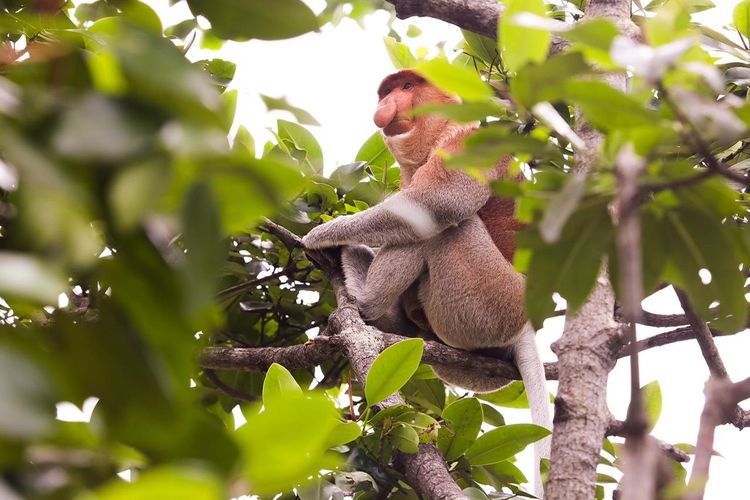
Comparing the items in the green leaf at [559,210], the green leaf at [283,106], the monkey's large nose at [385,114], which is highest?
the monkey's large nose at [385,114]

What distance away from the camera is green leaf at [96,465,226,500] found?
404 millimetres

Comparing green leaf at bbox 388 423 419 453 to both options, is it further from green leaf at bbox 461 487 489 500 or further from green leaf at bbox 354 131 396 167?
green leaf at bbox 354 131 396 167

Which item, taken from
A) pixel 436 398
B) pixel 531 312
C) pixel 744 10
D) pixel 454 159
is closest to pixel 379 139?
pixel 436 398

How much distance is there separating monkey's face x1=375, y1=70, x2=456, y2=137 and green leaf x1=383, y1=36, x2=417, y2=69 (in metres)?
0.22

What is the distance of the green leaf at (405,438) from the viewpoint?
2201mm

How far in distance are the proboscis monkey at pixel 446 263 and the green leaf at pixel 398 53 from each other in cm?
26

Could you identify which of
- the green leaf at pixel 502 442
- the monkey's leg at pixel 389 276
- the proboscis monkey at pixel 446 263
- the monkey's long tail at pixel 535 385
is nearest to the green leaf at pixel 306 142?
the proboscis monkey at pixel 446 263

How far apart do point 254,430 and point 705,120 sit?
0.53m

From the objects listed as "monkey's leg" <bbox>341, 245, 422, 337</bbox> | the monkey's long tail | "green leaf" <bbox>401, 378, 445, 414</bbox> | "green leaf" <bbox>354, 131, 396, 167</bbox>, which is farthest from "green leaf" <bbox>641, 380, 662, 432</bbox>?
"green leaf" <bbox>354, 131, 396, 167</bbox>

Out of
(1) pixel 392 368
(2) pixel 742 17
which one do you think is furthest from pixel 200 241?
(2) pixel 742 17

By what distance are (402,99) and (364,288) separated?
995mm

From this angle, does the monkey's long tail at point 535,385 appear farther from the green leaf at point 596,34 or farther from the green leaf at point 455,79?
the green leaf at point 596,34

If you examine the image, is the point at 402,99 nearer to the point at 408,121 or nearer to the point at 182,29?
the point at 408,121

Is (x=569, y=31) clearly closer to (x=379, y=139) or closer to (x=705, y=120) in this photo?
(x=705, y=120)
